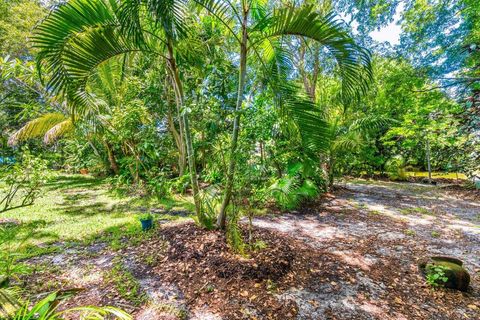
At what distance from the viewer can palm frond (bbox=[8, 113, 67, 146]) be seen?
6.64m

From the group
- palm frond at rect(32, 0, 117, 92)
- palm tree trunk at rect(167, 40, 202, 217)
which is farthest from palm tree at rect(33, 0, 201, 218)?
palm tree trunk at rect(167, 40, 202, 217)

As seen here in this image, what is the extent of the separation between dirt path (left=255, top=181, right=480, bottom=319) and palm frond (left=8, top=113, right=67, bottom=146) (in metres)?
6.80

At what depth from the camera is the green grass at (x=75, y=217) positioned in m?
3.22

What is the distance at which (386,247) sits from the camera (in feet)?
10.3

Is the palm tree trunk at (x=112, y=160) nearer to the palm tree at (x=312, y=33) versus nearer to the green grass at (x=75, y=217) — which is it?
the green grass at (x=75, y=217)

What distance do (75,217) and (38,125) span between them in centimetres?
406

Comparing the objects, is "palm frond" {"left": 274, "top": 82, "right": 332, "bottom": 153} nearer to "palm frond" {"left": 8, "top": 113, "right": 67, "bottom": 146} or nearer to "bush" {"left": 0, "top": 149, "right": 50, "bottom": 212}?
"bush" {"left": 0, "top": 149, "right": 50, "bottom": 212}

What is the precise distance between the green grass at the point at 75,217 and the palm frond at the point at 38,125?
1774 mm

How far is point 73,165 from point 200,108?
1058 cm

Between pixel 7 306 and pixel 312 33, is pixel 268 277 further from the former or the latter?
pixel 312 33

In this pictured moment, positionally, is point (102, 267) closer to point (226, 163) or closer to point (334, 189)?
point (226, 163)

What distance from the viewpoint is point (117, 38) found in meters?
2.14

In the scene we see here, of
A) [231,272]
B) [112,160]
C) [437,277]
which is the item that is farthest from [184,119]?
[112,160]

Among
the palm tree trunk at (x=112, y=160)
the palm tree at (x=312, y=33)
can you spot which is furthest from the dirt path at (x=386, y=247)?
the palm tree trunk at (x=112, y=160)
